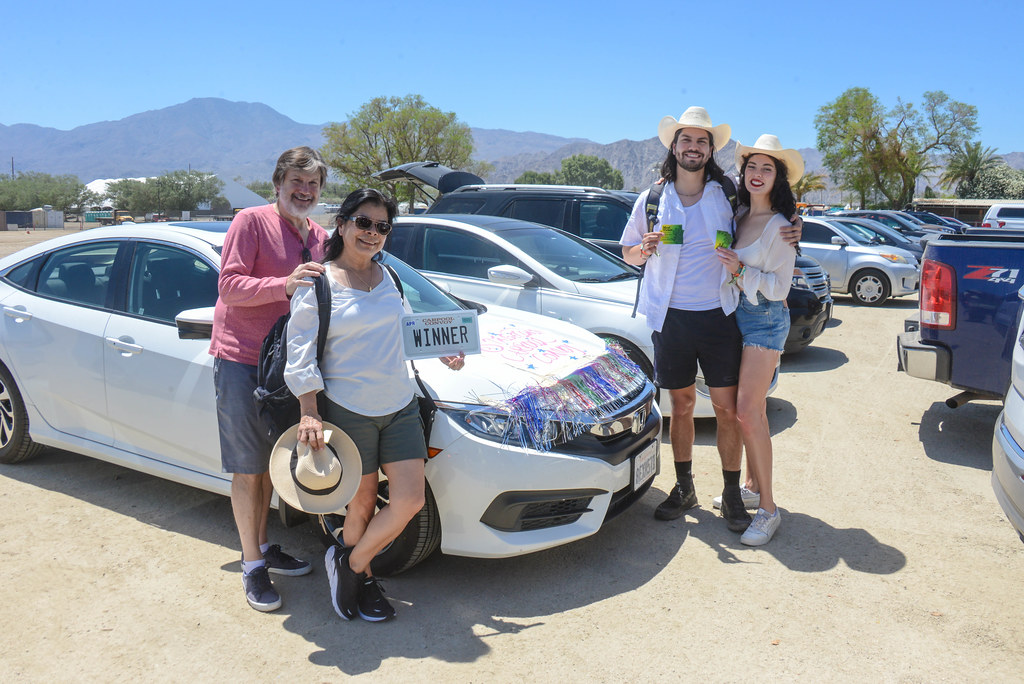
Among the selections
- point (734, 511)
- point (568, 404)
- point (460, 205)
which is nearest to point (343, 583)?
point (568, 404)

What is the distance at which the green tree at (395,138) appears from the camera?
155 ft

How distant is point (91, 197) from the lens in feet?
235

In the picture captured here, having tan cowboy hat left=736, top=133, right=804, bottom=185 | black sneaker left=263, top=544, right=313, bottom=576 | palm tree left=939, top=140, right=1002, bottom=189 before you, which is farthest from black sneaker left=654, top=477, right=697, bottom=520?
palm tree left=939, top=140, right=1002, bottom=189

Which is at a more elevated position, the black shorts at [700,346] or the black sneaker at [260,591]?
the black shorts at [700,346]

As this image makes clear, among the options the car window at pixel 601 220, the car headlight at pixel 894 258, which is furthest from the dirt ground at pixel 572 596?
the car headlight at pixel 894 258

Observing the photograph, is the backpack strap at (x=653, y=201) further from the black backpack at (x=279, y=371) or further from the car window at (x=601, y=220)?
the car window at (x=601, y=220)

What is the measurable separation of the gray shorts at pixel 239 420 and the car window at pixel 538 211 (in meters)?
6.16

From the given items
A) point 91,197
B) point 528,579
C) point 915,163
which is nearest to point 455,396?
point 528,579

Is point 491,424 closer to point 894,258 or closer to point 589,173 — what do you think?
point 894,258

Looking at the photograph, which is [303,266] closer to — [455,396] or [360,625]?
[455,396]

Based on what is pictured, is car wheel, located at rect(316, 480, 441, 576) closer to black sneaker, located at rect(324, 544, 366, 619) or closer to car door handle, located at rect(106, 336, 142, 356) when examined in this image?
black sneaker, located at rect(324, 544, 366, 619)

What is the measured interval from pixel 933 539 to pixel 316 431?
3143mm

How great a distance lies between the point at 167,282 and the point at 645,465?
2605 mm

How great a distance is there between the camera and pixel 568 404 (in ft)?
11.4
